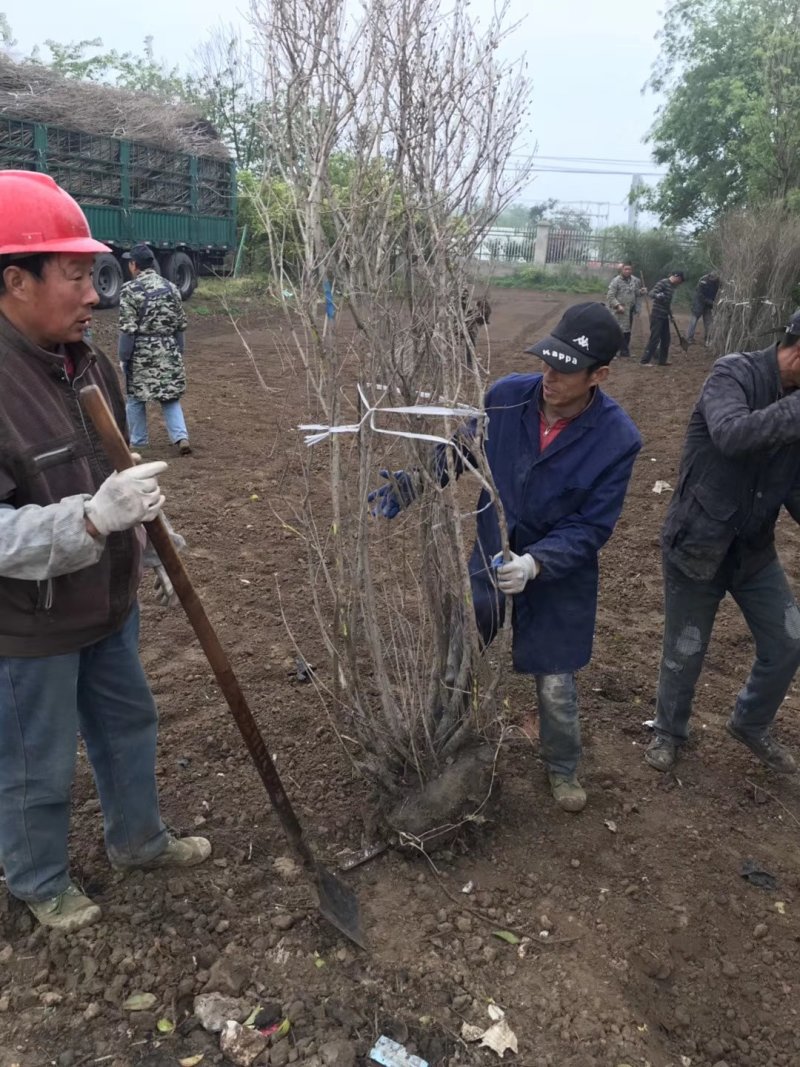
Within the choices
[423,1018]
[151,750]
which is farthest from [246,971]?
[151,750]

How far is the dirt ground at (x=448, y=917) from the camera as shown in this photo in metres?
2.18

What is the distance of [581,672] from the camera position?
160 inches

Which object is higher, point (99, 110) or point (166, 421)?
point (99, 110)

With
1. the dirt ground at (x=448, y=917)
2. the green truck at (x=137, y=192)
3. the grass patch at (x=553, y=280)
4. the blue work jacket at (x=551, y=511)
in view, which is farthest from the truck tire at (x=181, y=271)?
the grass patch at (x=553, y=280)

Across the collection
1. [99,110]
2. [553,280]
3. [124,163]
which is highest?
[99,110]

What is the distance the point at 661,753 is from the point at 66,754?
221cm

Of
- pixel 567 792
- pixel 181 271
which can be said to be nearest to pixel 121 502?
pixel 567 792

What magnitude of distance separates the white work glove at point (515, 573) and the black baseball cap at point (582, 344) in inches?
23.4

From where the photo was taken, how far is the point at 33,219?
1.91 metres

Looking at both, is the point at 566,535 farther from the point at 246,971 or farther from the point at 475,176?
the point at 246,971

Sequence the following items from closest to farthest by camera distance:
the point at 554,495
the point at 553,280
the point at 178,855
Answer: the point at 178,855, the point at 554,495, the point at 553,280

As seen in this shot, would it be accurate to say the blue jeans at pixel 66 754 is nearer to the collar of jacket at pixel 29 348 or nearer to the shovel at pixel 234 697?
the shovel at pixel 234 697

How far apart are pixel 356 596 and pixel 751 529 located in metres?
1.43

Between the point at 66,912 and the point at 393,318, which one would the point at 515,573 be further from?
the point at 66,912
